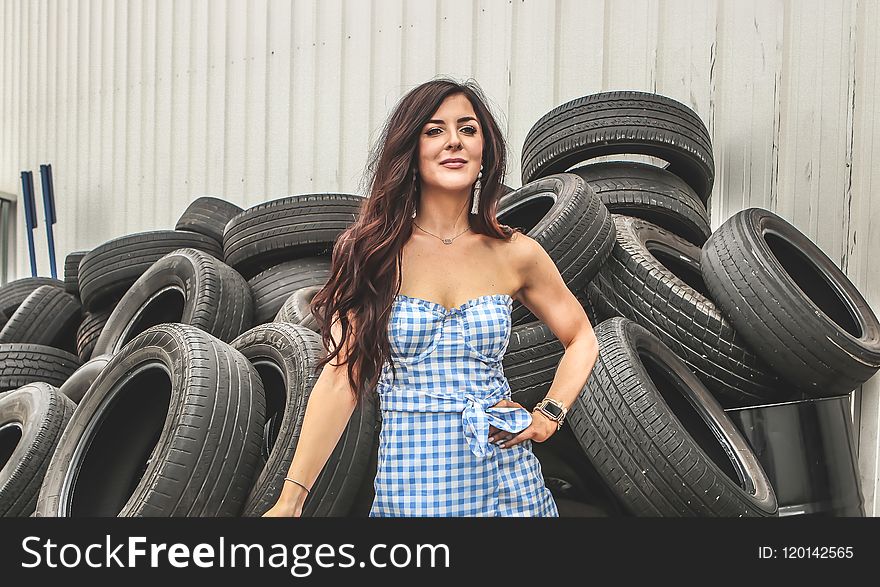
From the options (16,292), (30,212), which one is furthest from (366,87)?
(30,212)

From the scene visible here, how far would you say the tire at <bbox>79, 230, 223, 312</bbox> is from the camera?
5.25 meters

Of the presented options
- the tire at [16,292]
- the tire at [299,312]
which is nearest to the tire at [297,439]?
the tire at [299,312]

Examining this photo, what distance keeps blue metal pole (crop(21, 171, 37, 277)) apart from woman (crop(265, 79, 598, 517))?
297 inches

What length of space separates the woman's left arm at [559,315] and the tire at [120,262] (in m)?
3.72

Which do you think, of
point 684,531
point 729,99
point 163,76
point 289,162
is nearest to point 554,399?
point 684,531

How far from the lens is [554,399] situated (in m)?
2.05

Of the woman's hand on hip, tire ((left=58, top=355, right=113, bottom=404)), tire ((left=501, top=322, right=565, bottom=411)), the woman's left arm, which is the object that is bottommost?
tire ((left=58, top=355, right=113, bottom=404))

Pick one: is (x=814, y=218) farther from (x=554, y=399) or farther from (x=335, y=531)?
(x=335, y=531)

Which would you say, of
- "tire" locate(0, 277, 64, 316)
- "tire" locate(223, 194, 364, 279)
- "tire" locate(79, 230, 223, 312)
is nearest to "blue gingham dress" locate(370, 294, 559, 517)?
"tire" locate(223, 194, 364, 279)

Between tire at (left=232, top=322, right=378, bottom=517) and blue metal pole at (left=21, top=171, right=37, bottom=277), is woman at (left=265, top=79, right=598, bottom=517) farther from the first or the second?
blue metal pole at (left=21, top=171, right=37, bottom=277)

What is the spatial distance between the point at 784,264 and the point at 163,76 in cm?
574

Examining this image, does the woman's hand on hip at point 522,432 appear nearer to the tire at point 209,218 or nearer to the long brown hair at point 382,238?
the long brown hair at point 382,238

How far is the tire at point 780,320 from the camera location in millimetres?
3449

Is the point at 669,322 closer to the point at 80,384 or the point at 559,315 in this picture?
the point at 559,315
